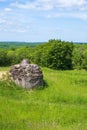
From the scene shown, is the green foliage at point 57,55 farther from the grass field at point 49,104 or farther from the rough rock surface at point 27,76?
the rough rock surface at point 27,76

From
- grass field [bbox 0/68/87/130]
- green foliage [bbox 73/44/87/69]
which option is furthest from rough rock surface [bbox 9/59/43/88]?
green foliage [bbox 73/44/87/69]

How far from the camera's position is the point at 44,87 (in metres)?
38.0

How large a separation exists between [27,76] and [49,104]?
10.5 metres

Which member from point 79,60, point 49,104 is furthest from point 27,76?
point 79,60

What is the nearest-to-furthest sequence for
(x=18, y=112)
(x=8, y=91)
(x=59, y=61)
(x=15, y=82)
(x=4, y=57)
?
1. (x=18, y=112)
2. (x=8, y=91)
3. (x=15, y=82)
4. (x=59, y=61)
5. (x=4, y=57)

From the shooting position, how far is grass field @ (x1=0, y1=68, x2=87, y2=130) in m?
21.8

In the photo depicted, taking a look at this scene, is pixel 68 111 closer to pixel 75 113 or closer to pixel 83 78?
pixel 75 113

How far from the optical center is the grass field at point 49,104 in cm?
2179

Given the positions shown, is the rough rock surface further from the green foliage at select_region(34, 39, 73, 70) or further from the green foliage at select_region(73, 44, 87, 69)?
the green foliage at select_region(73, 44, 87, 69)

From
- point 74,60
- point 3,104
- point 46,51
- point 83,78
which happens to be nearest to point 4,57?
point 46,51

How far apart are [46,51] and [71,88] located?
164ft

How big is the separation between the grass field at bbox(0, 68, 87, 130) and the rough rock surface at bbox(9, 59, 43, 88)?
2.87 feet

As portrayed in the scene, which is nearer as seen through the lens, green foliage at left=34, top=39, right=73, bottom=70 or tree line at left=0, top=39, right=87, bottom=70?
green foliage at left=34, top=39, right=73, bottom=70

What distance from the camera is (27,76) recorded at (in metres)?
38.3
